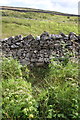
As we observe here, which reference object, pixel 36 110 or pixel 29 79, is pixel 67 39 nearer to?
pixel 29 79

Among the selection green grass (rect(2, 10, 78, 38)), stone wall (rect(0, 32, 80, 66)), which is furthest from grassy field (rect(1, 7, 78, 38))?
stone wall (rect(0, 32, 80, 66))

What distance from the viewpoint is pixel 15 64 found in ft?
25.5

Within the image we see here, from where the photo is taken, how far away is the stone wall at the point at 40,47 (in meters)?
8.73

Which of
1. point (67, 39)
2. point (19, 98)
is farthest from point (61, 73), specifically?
point (67, 39)

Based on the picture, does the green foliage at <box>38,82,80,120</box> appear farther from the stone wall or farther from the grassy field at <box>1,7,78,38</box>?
the grassy field at <box>1,7,78,38</box>

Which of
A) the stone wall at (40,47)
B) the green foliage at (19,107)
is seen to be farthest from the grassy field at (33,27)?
the green foliage at (19,107)

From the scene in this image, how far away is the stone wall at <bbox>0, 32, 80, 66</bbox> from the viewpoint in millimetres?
8734

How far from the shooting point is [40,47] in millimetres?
9078

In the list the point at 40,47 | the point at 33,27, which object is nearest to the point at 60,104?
the point at 40,47

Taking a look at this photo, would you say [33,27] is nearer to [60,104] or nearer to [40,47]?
[40,47]

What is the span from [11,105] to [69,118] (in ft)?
4.19

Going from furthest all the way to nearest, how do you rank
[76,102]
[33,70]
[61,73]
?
[33,70] < [61,73] < [76,102]

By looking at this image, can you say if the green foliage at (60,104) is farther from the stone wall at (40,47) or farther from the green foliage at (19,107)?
the stone wall at (40,47)

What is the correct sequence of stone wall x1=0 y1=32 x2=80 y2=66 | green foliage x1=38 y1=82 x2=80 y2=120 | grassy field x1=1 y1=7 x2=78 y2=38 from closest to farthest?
green foliage x1=38 y1=82 x2=80 y2=120, stone wall x1=0 y1=32 x2=80 y2=66, grassy field x1=1 y1=7 x2=78 y2=38
